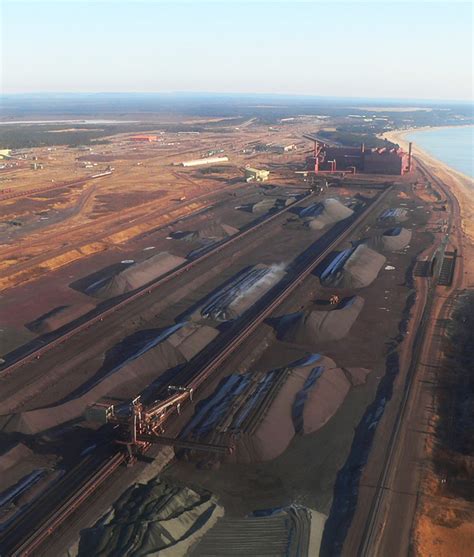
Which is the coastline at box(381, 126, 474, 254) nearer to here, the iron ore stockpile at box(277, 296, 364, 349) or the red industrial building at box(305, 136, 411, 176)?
the red industrial building at box(305, 136, 411, 176)

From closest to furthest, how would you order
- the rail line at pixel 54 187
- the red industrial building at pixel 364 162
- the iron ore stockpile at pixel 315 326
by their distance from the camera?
1. the iron ore stockpile at pixel 315 326
2. the rail line at pixel 54 187
3. the red industrial building at pixel 364 162

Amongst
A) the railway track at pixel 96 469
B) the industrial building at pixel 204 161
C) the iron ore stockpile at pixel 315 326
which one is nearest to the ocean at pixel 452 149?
the industrial building at pixel 204 161

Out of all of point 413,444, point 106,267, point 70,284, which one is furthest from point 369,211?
point 413,444

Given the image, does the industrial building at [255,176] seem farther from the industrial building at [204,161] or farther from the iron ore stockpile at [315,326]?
the iron ore stockpile at [315,326]

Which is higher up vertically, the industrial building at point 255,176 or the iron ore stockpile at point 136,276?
the industrial building at point 255,176

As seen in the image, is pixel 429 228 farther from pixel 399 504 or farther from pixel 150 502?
pixel 150 502

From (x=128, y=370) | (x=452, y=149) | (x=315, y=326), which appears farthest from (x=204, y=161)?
(x=452, y=149)

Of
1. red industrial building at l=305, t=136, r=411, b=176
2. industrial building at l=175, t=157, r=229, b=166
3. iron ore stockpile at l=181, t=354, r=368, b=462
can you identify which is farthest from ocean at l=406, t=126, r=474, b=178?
iron ore stockpile at l=181, t=354, r=368, b=462

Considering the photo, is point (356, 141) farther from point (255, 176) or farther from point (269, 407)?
point (269, 407)
